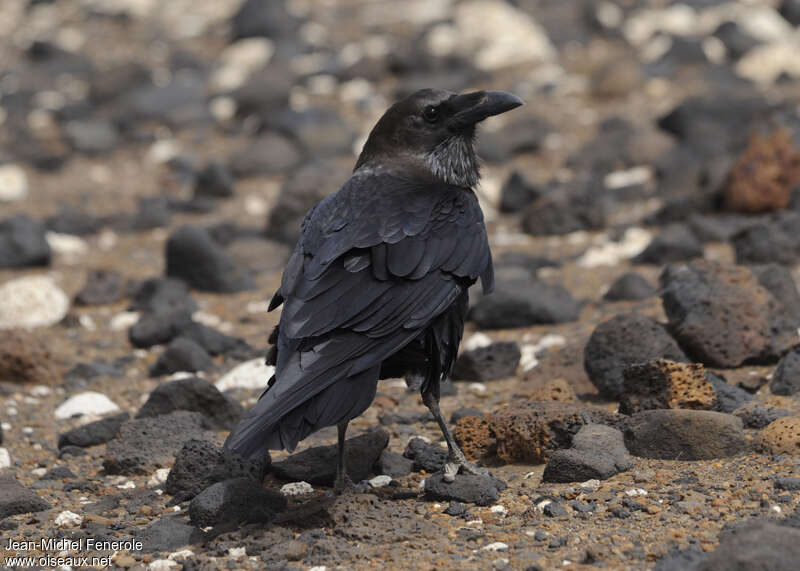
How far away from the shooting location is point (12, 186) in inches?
417

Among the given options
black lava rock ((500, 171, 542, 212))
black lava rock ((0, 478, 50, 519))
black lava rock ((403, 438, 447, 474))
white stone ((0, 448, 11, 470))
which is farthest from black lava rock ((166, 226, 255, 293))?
black lava rock ((0, 478, 50, 519))

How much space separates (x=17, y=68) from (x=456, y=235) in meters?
12.1

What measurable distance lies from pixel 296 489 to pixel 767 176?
16.4 ft

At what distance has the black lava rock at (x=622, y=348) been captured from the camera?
5.22 meters

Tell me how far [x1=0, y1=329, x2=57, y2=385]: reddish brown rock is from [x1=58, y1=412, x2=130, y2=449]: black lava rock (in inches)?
39.6

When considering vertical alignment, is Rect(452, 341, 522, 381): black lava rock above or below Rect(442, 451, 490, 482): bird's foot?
below

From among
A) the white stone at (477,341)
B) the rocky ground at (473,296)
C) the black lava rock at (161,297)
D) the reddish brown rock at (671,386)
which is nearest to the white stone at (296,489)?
the rocky ground at (473,296)

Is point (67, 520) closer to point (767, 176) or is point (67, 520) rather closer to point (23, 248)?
point (23, 248)

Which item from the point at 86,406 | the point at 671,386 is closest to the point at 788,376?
the point at 671,386

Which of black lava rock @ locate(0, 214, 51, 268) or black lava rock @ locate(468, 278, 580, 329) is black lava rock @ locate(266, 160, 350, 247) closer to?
black lava rock @ locate(0, 214, 51, 268)

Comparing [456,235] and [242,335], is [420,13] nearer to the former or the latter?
[242,335]

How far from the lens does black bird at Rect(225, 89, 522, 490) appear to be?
3.86 metres

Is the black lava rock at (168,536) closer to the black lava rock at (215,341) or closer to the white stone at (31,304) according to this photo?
the black lava rock at (215,341)

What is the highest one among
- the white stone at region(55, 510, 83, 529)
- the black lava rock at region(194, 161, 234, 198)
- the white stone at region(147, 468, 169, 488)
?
the black lava rock at region(194, 161, 234, 198)
